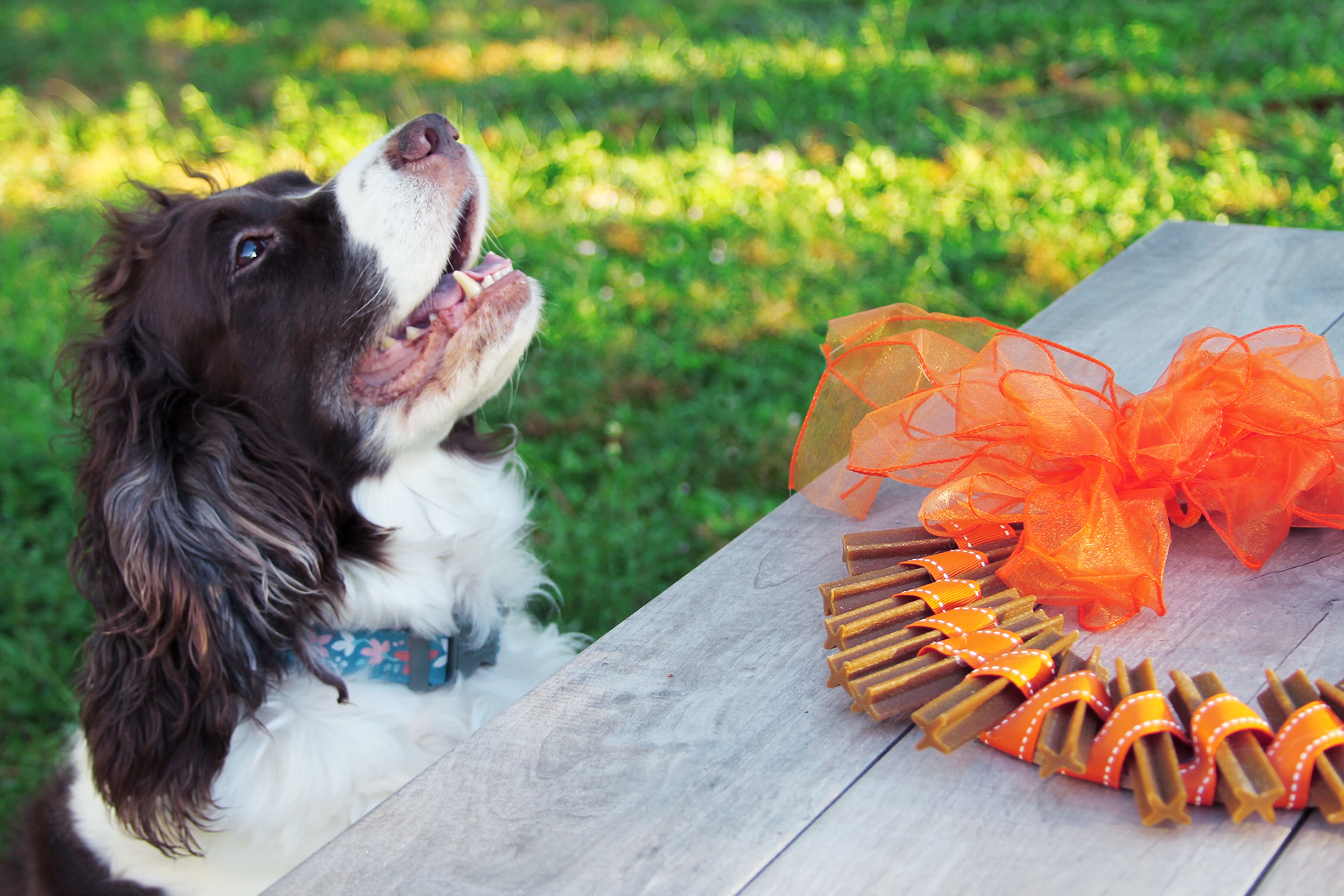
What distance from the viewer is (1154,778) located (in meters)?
1.23

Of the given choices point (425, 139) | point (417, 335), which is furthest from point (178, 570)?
point (425, 139)

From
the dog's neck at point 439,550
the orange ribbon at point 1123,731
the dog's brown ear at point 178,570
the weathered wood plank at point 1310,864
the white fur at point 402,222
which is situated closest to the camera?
the weathered wood plank at point 1310,864

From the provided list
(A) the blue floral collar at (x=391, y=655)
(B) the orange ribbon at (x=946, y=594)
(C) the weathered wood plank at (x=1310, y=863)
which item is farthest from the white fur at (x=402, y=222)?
(C) the weathered wood plank at (x=1310, y=863)

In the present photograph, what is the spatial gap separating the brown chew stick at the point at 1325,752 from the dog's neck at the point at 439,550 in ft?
4.99

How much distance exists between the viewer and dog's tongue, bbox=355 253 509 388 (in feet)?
7.37

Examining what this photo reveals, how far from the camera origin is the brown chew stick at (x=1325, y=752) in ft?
3.86

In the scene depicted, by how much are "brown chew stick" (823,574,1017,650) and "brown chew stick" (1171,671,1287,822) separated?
35 centimetres

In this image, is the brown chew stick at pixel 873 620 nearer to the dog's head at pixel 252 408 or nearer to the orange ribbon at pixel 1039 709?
the orange ribbon at pixel 1039 709

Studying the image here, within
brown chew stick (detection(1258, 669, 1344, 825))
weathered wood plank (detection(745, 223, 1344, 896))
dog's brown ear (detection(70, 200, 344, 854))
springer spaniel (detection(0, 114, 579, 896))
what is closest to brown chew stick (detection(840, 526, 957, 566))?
weathered wood plank (detection(745, 223, 1344, 896))

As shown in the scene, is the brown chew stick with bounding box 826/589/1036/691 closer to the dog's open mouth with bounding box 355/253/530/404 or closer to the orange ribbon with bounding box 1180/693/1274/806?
the orange ribbon with bounding box 1180/693/1274/806

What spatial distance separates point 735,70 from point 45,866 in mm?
5183

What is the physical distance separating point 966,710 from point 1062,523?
363 millimetres

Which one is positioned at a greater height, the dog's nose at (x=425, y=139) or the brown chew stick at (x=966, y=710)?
the dog's nose at (x=425, y=139)

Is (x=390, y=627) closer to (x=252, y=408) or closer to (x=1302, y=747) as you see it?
(x=252, y=408)
